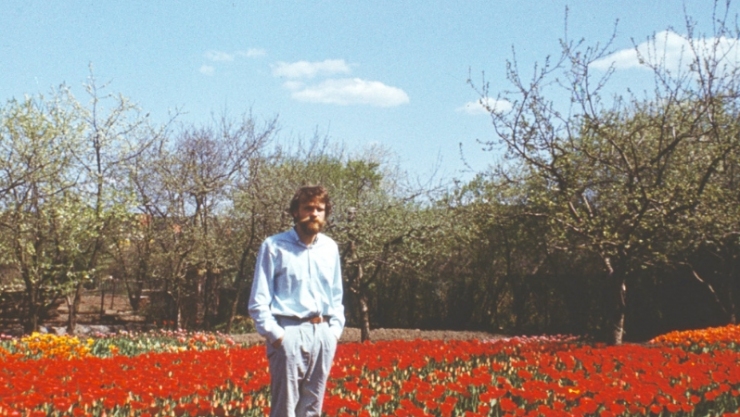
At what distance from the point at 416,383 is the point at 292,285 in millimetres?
1942

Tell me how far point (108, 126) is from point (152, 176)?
2111mm

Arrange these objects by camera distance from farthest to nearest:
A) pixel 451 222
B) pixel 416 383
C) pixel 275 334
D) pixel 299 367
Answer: pixel 451 222, pixel 416 383, pixel 299 367, pixel 275 334

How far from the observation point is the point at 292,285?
407 centimetres

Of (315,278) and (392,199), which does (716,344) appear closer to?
(315,278)

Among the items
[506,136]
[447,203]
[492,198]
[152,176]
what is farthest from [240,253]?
[506,136]

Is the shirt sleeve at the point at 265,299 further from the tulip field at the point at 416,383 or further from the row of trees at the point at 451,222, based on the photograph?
the row of trees at the point at 451,222

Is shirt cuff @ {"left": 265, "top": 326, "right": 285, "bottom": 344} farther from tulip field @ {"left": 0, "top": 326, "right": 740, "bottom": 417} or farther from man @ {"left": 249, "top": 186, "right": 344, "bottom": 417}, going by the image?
tulip field @ {"left": 0, "top": 326, "right": 740, "bottom": 417}

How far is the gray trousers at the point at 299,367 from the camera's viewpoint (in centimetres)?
395

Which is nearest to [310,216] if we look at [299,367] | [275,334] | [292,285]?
[292,285]

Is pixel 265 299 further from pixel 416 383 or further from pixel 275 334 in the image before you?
pixel 416 383

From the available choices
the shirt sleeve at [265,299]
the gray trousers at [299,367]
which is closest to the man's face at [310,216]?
the shirt sleeve at [265,299]

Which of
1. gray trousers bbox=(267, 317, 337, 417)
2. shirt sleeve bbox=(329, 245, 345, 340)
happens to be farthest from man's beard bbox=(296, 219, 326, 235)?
gray trousers bbox=(267, 317, 337, 417)

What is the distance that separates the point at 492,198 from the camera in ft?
60.3

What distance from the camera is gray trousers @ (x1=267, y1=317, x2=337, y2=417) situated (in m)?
3.95
